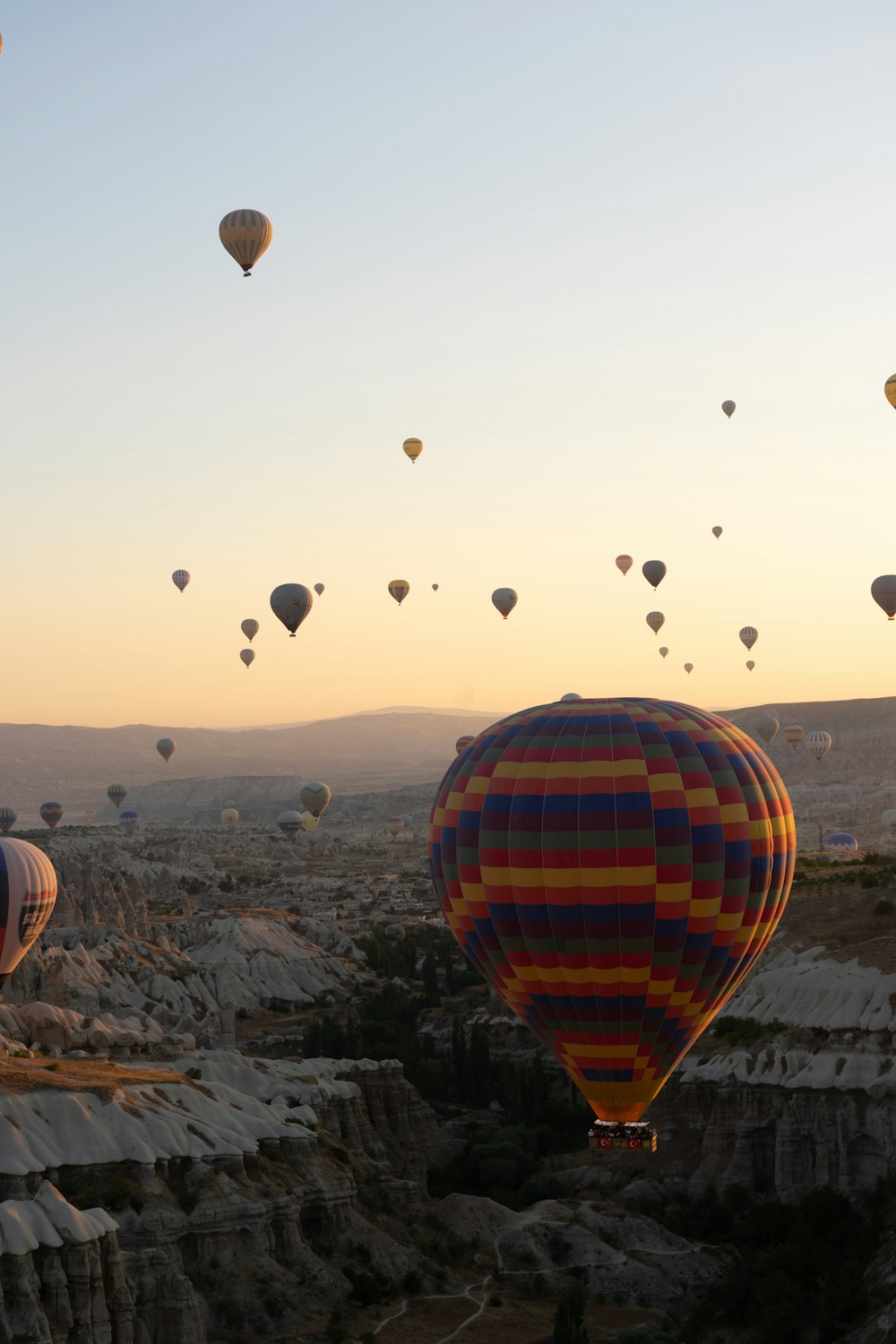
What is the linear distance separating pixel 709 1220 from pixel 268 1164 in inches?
632

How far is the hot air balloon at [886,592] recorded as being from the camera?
7838cm

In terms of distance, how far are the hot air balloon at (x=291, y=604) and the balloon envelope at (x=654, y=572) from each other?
18.7m

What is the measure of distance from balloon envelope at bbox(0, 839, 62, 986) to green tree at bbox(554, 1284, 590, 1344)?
25.0 m

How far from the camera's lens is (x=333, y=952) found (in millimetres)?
109938

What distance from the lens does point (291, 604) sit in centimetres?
7669

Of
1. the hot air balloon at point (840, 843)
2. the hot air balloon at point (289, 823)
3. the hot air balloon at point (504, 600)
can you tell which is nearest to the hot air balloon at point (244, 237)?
the hot air balloon at point (504, 600)

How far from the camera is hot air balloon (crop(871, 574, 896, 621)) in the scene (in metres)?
78.4

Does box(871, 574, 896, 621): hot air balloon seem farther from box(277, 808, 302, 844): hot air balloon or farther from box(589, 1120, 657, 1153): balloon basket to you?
box(277, 808, 302, 844): hot air balloon

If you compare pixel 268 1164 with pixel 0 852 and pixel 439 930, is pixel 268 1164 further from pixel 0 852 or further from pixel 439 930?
pixel 439 930

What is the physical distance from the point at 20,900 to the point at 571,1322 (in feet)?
86.0

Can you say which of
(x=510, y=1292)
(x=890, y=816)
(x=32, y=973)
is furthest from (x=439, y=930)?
(x=510, y=1292)

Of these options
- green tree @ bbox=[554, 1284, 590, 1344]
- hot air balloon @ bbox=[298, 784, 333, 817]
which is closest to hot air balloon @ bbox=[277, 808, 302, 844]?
hot air balloon @ bbox=[298, 784, 333, 817]

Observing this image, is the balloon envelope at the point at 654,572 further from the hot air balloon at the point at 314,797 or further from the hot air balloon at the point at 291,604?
the hot air balloon at the point at 314,797

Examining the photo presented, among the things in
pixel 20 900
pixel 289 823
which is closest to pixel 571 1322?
Result: pixel 20 900
